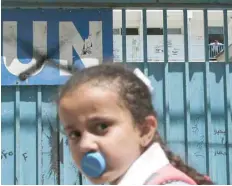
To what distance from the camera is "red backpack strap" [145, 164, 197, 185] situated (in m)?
1.09

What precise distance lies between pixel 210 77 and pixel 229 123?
394 millimetres

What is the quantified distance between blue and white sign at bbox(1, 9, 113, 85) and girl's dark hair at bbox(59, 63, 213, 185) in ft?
8.73

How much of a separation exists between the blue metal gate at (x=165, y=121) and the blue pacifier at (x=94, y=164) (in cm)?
283

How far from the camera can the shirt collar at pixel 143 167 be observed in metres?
1.13

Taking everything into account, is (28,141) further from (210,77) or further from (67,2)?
(210,77)

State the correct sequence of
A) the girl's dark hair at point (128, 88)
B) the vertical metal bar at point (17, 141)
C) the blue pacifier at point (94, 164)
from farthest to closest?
the vertical metal bar at point (17, 141) → the girl's dark hair at point (128, 88) → the blue pacifier at point (94, 164)

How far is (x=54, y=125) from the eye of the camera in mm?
3965

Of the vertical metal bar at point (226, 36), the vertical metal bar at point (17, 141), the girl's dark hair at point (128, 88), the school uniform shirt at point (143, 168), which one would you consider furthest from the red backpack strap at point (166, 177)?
the vertical metal bar at point (226, 36)

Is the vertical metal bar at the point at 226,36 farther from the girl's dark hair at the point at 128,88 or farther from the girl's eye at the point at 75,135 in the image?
the girl's eye at the point at 75,135

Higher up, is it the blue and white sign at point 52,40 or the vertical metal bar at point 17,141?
the blue and white sign at point 52,40

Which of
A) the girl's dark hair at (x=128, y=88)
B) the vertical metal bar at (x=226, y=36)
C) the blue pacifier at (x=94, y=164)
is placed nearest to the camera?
the blue pacifier at (x=94, y=164)

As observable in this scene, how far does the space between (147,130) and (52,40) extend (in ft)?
9.39

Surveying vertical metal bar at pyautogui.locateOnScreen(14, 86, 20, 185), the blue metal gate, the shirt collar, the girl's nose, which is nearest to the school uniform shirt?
the shirt collar

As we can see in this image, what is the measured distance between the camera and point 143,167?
1133 millimetres
